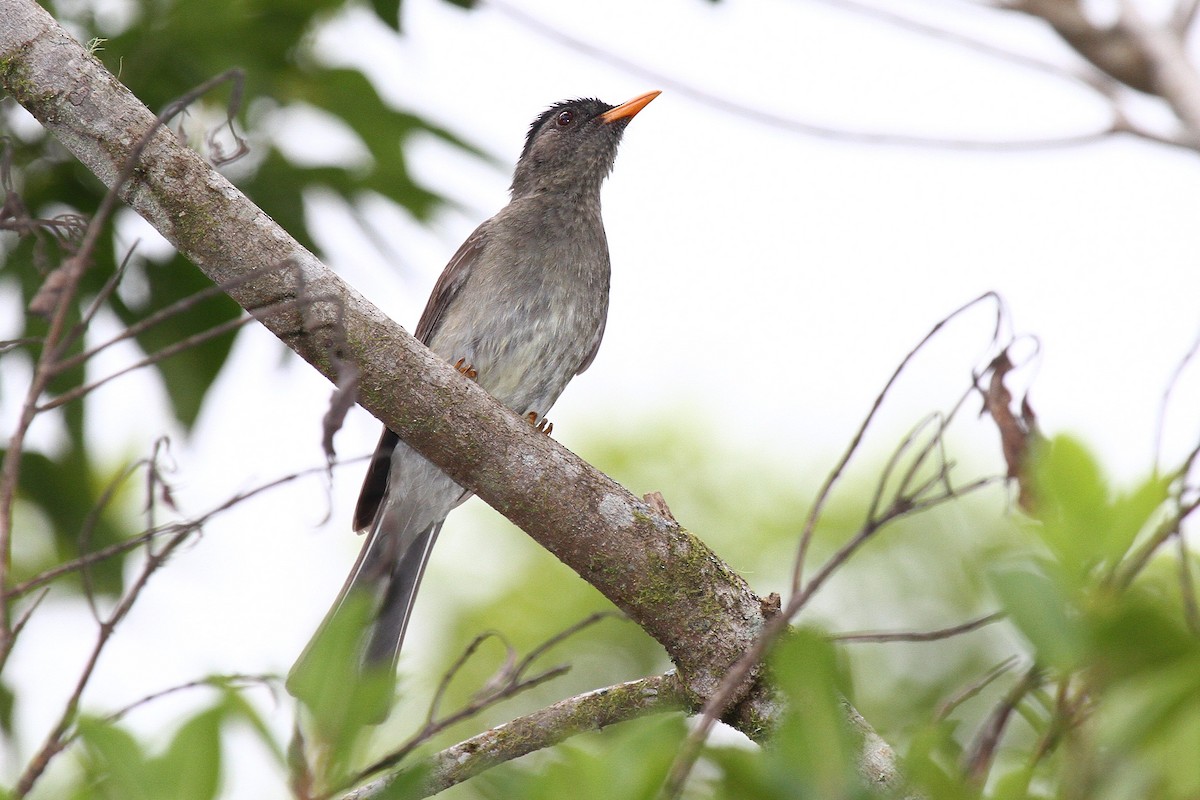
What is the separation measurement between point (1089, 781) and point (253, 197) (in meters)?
3.76

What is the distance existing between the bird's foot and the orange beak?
1605 millimetres

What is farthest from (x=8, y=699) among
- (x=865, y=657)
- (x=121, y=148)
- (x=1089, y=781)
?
(x=865, y=657)

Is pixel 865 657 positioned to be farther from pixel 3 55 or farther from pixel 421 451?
pixel 3 55

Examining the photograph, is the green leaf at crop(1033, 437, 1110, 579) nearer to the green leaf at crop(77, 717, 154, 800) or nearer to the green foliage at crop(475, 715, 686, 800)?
the green foliage at crop(475, 715, 686, 800)

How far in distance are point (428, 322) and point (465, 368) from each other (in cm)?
57

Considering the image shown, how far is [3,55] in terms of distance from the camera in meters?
2.49

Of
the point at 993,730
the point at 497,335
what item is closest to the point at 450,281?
the point at 497,335

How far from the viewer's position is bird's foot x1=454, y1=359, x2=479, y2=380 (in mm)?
4371

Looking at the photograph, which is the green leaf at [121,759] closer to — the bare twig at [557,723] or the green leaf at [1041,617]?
the green leaf at [1041,617]

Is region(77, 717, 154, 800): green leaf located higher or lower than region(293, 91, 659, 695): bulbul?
lower

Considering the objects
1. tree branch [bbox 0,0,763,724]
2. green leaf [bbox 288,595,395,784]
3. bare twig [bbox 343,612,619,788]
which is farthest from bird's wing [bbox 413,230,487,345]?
green leaf [bbox 288,595,395,784]

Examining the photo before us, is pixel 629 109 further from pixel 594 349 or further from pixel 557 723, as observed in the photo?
pixel 557 723

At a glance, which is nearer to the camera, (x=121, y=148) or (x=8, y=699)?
(x=121, y=148)

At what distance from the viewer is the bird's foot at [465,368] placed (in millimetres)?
4371
